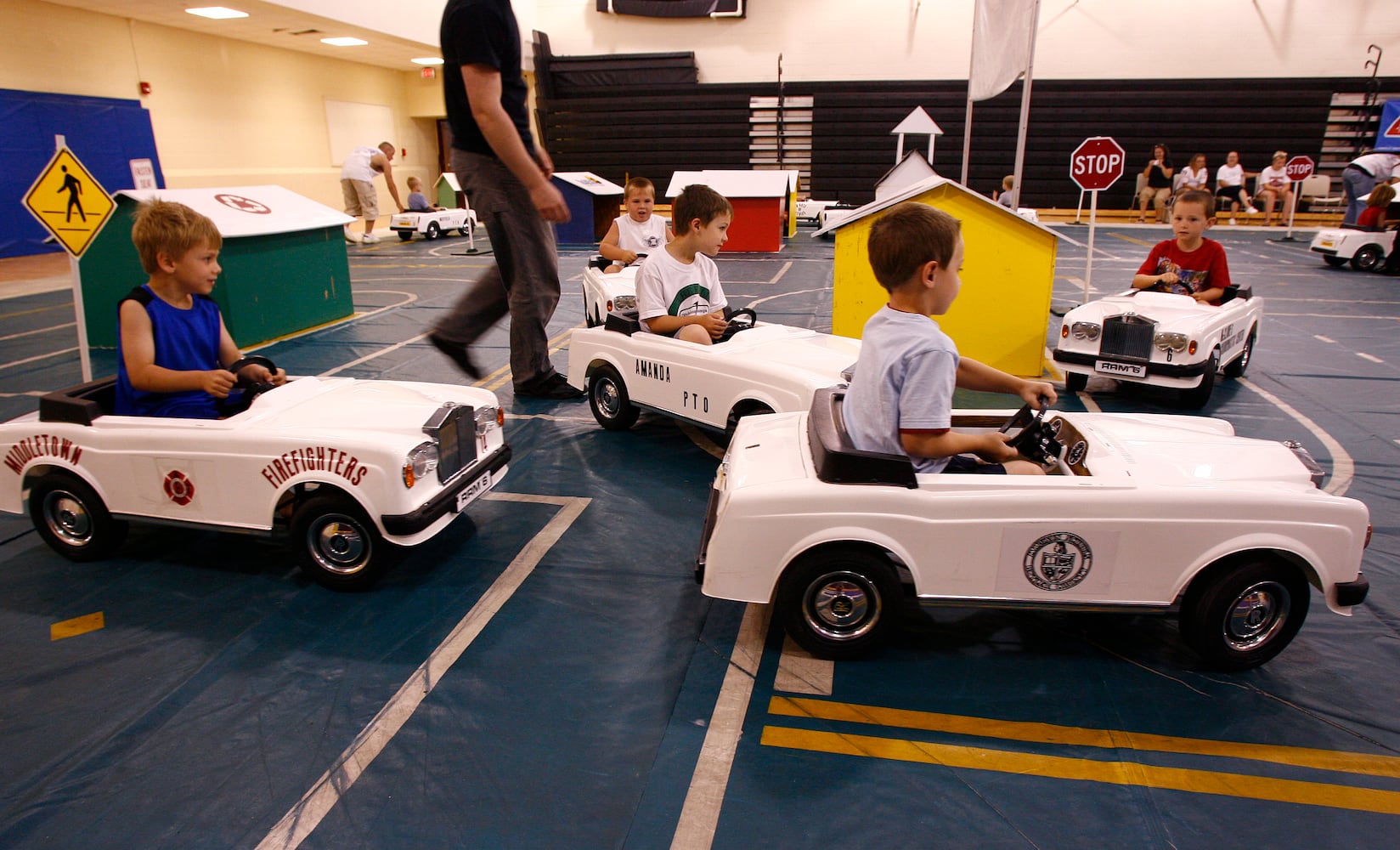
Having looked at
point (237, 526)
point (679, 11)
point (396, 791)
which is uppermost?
point (679, 11)

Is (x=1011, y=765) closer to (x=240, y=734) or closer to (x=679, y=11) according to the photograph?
(x=240, y=734)

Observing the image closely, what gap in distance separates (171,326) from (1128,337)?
18.3 ft

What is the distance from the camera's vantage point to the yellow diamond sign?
14.9ft

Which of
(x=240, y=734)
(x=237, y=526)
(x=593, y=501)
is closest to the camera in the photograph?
(x=240, y=734)

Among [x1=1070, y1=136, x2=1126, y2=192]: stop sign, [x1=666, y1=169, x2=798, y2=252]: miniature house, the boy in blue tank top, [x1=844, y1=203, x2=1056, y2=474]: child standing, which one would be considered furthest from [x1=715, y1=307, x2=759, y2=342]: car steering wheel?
[x1=666, y1=169, x2=798, y2=252]: miniature house

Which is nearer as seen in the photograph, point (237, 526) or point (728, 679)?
point (728, 679)

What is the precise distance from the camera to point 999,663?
8.93 feet

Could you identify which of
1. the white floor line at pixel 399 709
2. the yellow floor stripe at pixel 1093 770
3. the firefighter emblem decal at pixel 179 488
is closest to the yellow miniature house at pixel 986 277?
the white floor line at pixel 399 709

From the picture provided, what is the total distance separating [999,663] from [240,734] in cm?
244

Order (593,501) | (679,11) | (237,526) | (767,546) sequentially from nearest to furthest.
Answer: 1. (767,546)
2. (237,526)
3. (593,501)
4. (679,11)

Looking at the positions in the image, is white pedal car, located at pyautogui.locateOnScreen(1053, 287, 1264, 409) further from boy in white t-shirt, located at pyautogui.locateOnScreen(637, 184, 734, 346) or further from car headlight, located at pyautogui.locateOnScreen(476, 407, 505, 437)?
car headlight, located at pyautogui.locateOnScreen(476, 407, 505, 437)

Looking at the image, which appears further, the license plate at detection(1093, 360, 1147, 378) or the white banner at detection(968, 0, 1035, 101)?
the white banner at detection(968, 0, 1035, 101)

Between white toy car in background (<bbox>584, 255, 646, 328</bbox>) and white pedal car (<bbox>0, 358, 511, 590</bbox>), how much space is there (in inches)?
123

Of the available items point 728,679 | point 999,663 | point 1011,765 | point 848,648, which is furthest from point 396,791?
point 999,663
